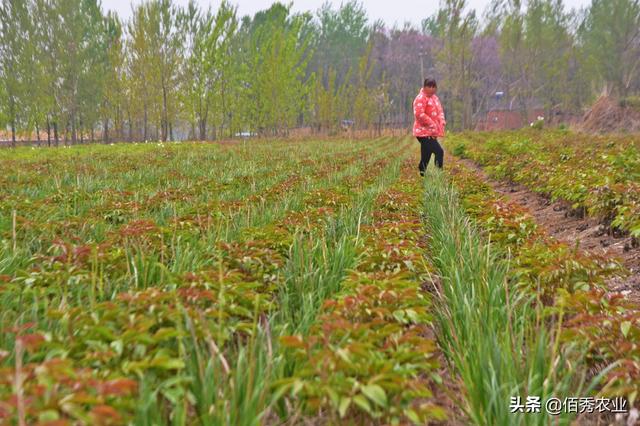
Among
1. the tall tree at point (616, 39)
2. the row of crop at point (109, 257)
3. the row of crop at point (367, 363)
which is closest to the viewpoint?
the row of crop at point (367, 363)

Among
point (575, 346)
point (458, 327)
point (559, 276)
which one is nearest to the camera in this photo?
point (575, 346)

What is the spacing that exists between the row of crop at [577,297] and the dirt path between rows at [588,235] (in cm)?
25

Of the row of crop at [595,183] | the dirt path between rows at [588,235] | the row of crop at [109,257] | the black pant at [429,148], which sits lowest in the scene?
the dirt path between rows at [588,235]

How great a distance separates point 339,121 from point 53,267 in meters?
31.5

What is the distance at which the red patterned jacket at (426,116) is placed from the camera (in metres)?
7.09

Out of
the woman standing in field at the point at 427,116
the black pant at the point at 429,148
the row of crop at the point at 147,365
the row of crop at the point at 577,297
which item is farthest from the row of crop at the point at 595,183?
the row of crop at the point at 147,365

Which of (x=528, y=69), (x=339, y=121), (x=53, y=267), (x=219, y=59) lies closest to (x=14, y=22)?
(x=219, y=59)

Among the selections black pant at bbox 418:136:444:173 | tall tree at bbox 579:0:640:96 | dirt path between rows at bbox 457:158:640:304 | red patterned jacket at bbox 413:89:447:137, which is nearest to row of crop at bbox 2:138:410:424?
dirt path between rows at bbox 457:158:640:304

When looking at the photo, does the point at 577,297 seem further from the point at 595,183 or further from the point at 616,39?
the point at 616,39

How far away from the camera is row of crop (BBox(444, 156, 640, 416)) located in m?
1.49

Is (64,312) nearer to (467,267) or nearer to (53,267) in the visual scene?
(53,267)

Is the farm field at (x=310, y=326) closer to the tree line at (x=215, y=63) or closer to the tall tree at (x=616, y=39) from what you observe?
the tree line at (x=215, y=63)

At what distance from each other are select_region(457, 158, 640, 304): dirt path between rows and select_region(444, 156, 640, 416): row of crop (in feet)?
0.80

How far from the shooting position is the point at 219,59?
28406mm
